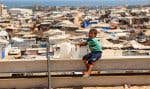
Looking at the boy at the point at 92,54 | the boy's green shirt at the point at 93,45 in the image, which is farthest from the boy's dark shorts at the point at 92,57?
Result: the boy's green shirt at the point at 93,45

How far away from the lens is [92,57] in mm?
9305

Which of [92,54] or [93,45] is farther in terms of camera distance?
[93,45]

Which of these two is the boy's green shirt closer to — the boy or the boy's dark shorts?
the boy

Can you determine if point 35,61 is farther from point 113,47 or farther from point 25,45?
point 25,45

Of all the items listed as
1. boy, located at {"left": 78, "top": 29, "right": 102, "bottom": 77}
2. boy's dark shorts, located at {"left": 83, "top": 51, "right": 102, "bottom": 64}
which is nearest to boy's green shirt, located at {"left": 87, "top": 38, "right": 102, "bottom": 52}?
boy, located at {"left": 78, "top": 29, "right": 102, "bottom": 77}

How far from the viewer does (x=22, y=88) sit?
931cm

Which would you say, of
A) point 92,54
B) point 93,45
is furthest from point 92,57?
point 93,45

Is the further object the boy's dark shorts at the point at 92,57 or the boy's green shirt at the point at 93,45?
the boy's green shirt at the point at 93,45

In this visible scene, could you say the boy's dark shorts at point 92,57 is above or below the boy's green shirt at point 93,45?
below

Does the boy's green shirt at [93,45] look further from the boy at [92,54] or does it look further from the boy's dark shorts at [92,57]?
the boy's dark shorts at [92,57]

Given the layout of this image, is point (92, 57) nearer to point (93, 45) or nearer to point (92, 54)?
point (92, 54)

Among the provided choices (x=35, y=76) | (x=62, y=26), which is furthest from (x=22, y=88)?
(x=62, y=26)

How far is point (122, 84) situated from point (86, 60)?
795mm

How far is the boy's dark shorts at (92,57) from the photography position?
9.24m
